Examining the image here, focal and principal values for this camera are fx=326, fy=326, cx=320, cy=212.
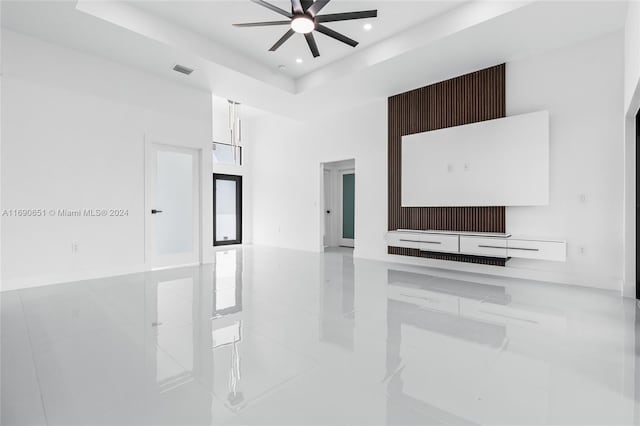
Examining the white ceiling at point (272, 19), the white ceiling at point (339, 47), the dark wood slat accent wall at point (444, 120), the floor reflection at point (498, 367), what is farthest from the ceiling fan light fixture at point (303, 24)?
the floor reflection at point (498, 367)

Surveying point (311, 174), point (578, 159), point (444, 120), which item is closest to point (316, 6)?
point (444, 120)

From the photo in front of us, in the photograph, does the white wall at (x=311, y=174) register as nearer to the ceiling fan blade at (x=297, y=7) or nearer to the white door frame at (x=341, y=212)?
the white door frame at (x=341, y=212)

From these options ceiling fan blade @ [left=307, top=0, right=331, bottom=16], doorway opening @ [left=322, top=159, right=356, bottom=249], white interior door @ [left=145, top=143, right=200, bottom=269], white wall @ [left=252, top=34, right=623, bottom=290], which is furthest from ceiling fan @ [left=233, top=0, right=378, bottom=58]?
doorway opening @ [left=322, top=159, right=356, bottom=249]

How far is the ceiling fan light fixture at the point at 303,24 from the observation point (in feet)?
11.1

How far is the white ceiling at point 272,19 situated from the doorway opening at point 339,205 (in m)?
3.37

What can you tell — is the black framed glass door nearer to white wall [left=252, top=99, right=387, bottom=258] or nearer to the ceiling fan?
white wall [left=252, top=99, right=387, bottom=258]

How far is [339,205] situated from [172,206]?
402 centimetres

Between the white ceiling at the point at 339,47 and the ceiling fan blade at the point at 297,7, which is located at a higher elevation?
the white ceiling at the point at 339,47

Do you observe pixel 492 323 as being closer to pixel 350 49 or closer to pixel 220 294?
pixel 220 294

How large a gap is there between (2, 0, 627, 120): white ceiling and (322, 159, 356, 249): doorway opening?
8.36 feet

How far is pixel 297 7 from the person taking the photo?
10.6ft

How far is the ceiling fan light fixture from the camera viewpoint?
11.1 feet

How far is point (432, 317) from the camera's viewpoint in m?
2.78

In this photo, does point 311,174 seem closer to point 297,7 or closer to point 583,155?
point 297,7
